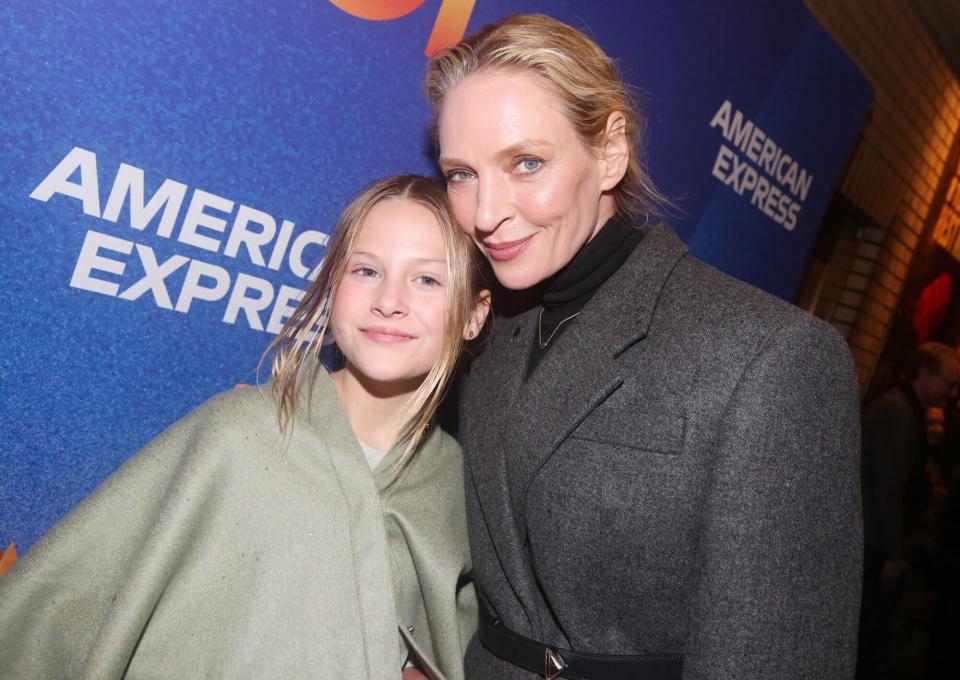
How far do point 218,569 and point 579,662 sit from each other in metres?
0.72

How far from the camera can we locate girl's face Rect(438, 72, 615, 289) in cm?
145

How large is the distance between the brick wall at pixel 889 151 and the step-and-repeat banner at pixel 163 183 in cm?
287

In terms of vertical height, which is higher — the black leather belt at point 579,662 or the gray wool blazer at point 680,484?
the gray wool blazer at point 680,484

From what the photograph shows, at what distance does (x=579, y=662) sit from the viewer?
141 centimetres

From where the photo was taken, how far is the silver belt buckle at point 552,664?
1.43m

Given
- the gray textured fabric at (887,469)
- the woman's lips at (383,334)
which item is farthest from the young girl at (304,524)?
the gray textured fabric at (887,469)

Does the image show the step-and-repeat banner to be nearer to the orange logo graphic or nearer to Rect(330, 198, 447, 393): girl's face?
Result: the orange logo graphic

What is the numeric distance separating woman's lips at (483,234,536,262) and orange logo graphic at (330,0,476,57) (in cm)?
69

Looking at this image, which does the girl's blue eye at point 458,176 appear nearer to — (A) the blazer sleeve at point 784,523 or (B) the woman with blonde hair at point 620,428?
(B) the woman with blonde hair at point 620,428

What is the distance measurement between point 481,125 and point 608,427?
2.13ft

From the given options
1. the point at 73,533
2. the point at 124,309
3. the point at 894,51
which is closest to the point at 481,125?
the point at 124,309

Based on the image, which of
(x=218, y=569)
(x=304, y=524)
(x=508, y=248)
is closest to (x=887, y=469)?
(x=508, y=248)

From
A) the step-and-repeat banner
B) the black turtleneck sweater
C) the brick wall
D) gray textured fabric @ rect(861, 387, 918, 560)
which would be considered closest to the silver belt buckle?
the black turtleneck sweater

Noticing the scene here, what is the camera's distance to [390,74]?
188 centimetres
